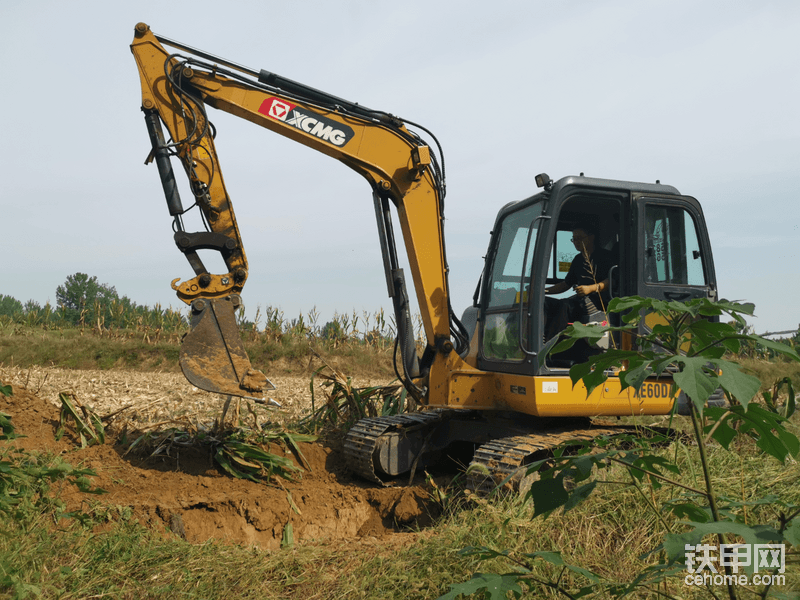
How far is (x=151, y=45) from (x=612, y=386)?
5.24 meters

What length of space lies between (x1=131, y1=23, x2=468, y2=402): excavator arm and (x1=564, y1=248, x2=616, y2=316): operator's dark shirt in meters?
1.25

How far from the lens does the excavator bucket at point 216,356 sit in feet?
16.2

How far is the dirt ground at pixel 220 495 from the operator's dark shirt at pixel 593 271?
91.8 inches

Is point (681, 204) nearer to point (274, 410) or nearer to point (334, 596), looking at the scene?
point (334, 596)

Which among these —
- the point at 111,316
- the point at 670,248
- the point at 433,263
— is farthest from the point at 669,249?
the point at 111,316

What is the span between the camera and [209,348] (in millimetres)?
5012

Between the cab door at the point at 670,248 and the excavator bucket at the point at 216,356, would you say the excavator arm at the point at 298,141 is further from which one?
the cab door at the point at 670,248

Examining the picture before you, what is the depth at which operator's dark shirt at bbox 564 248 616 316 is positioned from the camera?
528cm

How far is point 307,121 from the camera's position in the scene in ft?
18.9

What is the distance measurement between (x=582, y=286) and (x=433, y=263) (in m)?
1.46

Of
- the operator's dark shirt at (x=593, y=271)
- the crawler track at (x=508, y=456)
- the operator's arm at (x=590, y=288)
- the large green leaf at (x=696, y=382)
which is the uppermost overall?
the operator's dark shirt at (x=593, y=271)

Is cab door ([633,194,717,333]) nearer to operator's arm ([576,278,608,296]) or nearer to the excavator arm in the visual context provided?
Result: operator's arm ([576,278,608,296])

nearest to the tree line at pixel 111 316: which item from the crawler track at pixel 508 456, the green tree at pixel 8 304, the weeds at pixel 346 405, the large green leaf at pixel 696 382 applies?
the weeds at pixel 346 405

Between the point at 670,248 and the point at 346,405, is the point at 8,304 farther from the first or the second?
the point at 670,248
